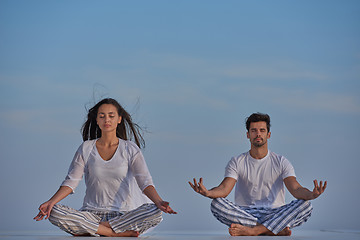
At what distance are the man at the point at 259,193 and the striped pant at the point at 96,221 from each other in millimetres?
562

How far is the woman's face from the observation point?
4.95m

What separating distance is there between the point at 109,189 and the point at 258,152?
5.08ft

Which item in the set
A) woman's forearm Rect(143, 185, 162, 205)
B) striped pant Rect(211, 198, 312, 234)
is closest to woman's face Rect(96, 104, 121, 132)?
woman's forearm Rect(143, 185, 162, 205)

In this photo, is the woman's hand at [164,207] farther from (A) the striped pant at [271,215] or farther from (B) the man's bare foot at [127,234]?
(A) the striped pant at [271,215]

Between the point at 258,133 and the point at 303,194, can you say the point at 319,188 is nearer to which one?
the point at 303,194

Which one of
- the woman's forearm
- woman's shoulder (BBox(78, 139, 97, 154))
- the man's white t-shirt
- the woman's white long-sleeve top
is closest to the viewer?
the woman's forearm

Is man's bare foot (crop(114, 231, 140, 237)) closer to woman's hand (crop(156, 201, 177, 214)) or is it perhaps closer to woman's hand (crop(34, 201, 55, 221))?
woman's hand (crop(156, 201, 177, 214))

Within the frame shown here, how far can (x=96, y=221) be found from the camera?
4715 millimetres

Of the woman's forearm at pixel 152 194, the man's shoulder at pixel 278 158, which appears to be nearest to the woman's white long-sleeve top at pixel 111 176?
the woman's forearm at pixel 152 194

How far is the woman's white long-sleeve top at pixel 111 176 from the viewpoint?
4855mm

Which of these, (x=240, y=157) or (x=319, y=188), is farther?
(x=240, y=157)

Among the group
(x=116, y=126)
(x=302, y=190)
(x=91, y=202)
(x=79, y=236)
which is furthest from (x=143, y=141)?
(x=302, y=190)

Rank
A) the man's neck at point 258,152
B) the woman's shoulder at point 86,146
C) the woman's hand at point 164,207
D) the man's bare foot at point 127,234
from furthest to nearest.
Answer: the man's neck at point 258,152 < the woman's shoulder at point 86,146 < the man's bare foot at point 127,234 < the woman's hand at point 164,207

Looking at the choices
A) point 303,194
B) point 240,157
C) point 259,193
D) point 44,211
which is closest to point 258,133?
point 240,157
